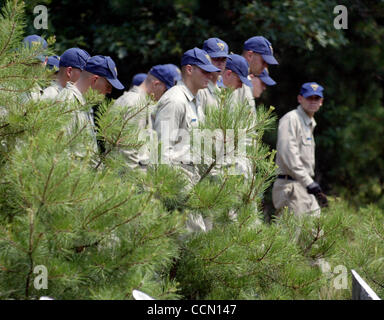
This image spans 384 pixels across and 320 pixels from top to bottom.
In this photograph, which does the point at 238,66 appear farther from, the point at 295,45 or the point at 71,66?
the point at 295,45

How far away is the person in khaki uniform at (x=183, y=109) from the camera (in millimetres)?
4223

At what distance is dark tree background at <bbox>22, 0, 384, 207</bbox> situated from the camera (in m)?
8.27

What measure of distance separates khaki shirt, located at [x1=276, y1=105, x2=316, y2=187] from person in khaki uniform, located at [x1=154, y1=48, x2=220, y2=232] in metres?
1.90

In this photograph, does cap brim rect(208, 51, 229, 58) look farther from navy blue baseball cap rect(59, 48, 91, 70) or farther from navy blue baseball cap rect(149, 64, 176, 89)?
navy blue baseball cap rect(149, 64, 176, 89)

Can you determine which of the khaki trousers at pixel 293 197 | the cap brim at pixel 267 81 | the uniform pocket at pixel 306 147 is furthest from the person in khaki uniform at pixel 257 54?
the khaki trousers at pixel 293 197

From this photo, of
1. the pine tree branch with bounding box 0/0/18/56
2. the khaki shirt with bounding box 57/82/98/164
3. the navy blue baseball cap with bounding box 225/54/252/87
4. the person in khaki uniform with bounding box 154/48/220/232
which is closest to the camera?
the pine tree branch with bounding box 0/0/18/56

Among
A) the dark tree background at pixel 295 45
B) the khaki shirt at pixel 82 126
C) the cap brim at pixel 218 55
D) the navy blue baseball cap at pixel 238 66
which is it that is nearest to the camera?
the khaki shirt at pixel 82 126

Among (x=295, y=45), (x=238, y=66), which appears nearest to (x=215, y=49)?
(x=238, y=66)

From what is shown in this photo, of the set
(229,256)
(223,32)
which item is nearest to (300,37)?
(223,32)

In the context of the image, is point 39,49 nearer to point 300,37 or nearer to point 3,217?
point 3,217

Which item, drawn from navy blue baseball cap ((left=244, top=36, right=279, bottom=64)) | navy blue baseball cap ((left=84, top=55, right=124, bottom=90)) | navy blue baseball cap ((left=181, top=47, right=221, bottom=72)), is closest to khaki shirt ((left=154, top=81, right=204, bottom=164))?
navy blue baseball cap ((left=181, top=47, right=221, bottom=72))

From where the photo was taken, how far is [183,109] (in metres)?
4.52

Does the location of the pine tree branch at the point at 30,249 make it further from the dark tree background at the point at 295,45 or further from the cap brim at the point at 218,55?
the dark tree background at the point at 295,45

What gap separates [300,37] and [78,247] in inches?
226
